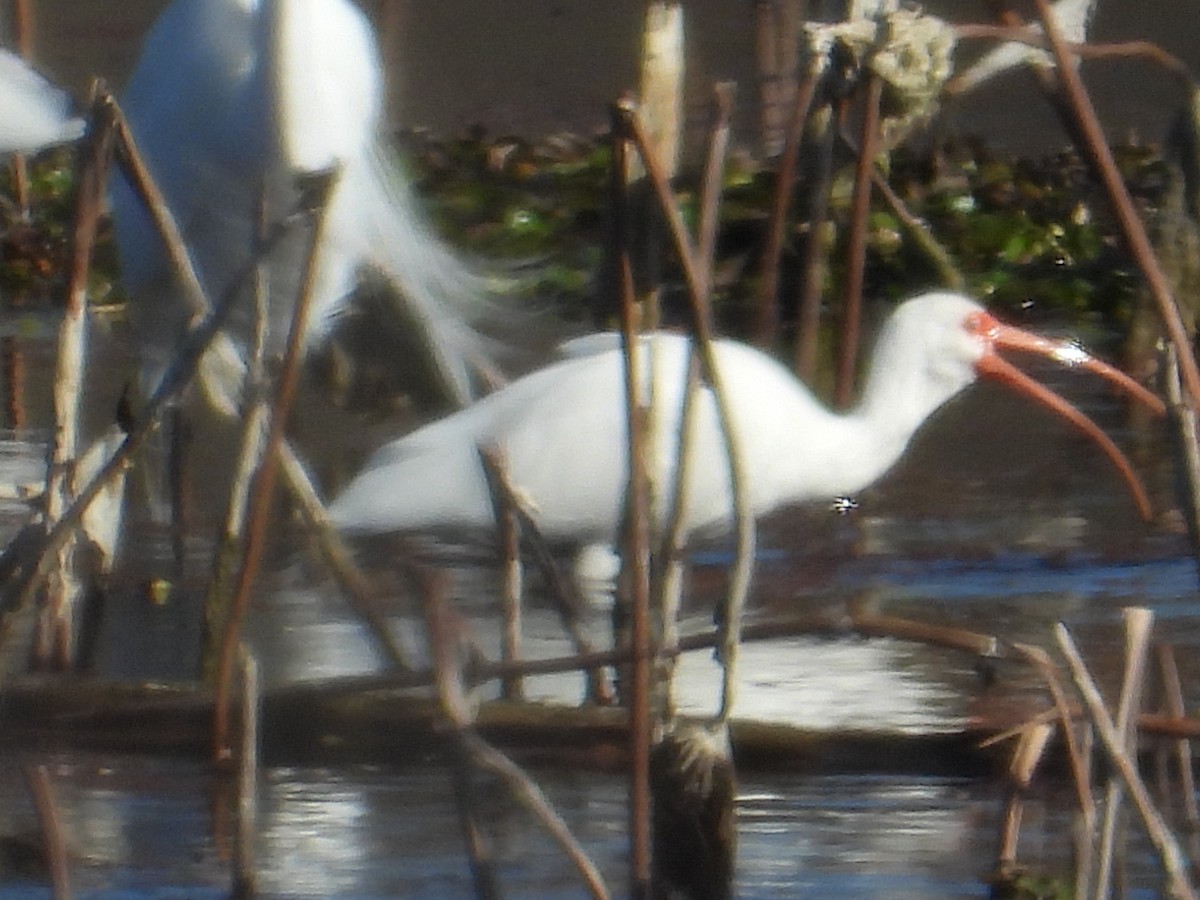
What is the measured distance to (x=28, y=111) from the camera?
7094 mm

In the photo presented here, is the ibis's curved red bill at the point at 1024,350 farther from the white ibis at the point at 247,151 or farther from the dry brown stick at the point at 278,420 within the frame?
the dry brown stick at the point at 278,420

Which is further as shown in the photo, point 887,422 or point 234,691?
point 887,422

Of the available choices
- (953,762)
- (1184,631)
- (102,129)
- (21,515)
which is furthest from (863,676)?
(21,515)

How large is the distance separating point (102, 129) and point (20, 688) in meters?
0.85

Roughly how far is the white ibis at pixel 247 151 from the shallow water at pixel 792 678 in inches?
21.2

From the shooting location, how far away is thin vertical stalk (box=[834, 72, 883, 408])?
5.15m

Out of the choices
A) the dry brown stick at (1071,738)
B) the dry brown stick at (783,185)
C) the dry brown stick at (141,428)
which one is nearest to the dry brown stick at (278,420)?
the dry brown stick at (141,428)

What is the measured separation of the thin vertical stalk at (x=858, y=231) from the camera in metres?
5.15

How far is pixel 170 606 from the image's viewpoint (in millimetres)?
5359

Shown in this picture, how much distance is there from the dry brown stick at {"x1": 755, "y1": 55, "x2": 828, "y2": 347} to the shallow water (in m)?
0.58

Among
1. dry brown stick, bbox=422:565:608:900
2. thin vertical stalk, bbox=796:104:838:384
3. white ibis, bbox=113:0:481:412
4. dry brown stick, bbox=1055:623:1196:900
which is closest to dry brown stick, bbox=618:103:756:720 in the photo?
dry brown stick, bbox=422:565:608:900

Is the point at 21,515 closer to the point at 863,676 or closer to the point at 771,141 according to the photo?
the point at 863,676

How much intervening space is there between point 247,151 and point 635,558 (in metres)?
3.39

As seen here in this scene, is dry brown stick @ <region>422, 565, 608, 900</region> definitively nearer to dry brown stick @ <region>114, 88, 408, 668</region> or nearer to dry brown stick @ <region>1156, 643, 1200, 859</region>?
dry brown stick @ <region>1156, 643, 1200, 859</region>
